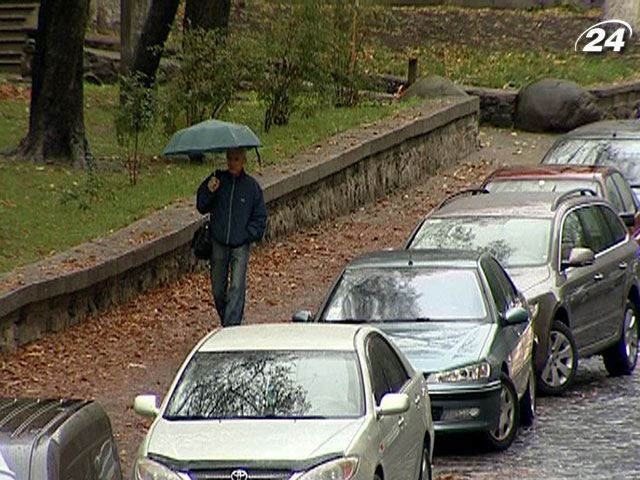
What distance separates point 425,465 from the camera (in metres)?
11.6

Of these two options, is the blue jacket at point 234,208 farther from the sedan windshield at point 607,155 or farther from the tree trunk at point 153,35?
the tree trunk at point 153,35

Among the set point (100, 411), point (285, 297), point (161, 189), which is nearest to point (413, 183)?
point (161, 189)

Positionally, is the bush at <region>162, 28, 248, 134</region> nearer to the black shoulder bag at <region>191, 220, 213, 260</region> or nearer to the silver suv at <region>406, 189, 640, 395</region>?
the silver suv at <region>406, 189, 640, 395</region>

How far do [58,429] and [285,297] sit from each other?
40.3 ft

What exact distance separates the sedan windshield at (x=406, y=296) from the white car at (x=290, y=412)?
2410 mm

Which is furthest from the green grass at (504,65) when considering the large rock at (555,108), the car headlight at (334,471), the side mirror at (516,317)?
the car headlight at (334,471)

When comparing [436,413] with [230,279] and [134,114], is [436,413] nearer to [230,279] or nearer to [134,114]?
[230,279]

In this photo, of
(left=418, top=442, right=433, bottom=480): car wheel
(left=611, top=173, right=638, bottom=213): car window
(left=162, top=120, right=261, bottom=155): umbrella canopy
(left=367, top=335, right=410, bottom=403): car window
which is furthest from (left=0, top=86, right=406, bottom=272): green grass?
(left=418, top=442, right=433, bottom=480): car wheel

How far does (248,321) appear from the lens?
1811cm

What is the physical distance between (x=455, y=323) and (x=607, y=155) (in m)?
9.95

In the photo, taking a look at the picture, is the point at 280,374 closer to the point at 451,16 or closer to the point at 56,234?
the point at 56,234

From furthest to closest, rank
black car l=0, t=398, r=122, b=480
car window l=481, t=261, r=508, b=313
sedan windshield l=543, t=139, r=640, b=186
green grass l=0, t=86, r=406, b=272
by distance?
1. sedan windshield l=543, t=139, r=640, b=186
2. green grass l=0, t=86, r=406, b=272
3. car window l=481, t=261, r=508, b=313
4. black car l=0, t=398, r=122, b=480

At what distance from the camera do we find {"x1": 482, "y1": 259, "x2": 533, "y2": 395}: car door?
46.2 ft

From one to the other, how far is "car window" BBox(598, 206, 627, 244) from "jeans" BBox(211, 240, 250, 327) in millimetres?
4065
